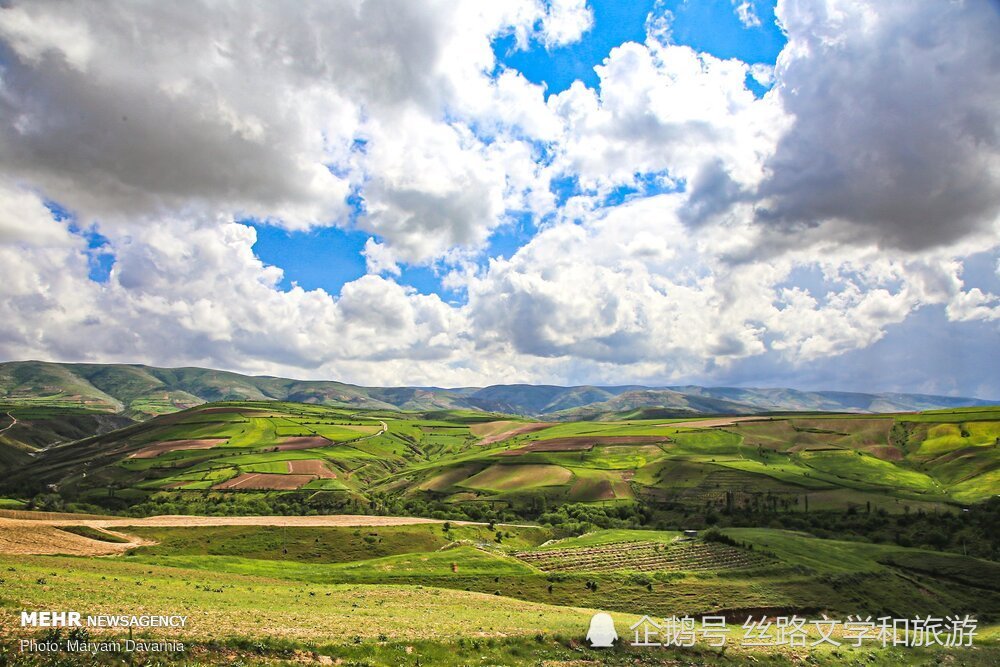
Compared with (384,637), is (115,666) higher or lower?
higher

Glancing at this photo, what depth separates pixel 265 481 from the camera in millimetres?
186375

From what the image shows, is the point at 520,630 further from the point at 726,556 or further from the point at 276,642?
the point at 726,556

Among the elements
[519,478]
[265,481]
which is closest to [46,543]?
[265,481]

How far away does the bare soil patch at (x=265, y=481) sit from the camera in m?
181

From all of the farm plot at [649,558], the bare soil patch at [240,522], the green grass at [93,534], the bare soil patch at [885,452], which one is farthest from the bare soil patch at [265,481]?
the bare soil patch at [885,452]

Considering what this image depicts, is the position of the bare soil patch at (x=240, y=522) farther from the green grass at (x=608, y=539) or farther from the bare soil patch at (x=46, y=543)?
the green grass at (x=608, y=539)

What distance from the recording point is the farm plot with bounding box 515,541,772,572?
7788cm

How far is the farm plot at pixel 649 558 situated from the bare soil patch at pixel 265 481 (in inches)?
4881

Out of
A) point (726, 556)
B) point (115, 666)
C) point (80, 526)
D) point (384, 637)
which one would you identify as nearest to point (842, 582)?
point (726, 556)

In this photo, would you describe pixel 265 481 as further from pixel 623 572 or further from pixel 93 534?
pixel 623 572

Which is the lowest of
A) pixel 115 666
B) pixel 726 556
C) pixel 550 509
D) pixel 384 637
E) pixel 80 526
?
pixel 550 509

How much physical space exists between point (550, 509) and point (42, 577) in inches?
5224

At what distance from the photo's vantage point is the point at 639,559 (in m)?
81.9

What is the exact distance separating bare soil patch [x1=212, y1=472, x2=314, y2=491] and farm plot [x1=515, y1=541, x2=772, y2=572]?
123982 millimetres
